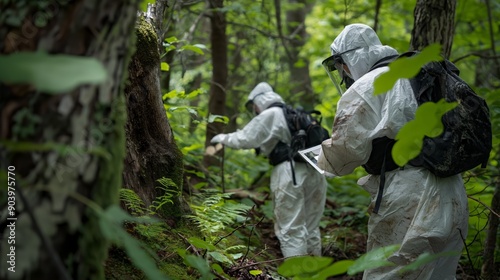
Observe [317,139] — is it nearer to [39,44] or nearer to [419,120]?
[419,120]

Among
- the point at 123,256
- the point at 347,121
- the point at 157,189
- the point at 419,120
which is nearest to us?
the point at 419,120

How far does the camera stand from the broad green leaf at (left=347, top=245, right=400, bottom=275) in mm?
1906

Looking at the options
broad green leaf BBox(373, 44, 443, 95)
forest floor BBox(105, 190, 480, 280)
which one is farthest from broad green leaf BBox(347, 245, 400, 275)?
forest floor BBox(105, 190, 480, 280)

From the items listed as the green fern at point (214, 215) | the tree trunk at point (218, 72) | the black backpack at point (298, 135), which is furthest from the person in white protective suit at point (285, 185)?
the green fern at point (214, 215)

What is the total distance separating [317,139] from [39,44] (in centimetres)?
565

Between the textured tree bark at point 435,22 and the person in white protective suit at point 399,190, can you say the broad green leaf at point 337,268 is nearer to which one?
the person in white protective suit at point 399,190

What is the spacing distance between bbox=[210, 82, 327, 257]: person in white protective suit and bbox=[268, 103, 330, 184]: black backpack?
0.07 metres

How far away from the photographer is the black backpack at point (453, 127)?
3416 millimetres

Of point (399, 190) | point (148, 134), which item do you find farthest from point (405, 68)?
point (148, 134)

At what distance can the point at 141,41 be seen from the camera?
400cm

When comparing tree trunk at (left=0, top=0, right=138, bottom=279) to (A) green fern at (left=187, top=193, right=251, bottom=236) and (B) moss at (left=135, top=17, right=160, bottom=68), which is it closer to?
(A) green fern at (left=187, top=193, right=251, bottom=236)

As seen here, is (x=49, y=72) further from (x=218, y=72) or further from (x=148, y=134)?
(x=218, y=72)

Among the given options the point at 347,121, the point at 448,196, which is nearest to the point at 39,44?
the point at 347,121

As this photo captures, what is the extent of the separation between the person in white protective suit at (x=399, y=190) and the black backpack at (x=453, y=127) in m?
0.13
